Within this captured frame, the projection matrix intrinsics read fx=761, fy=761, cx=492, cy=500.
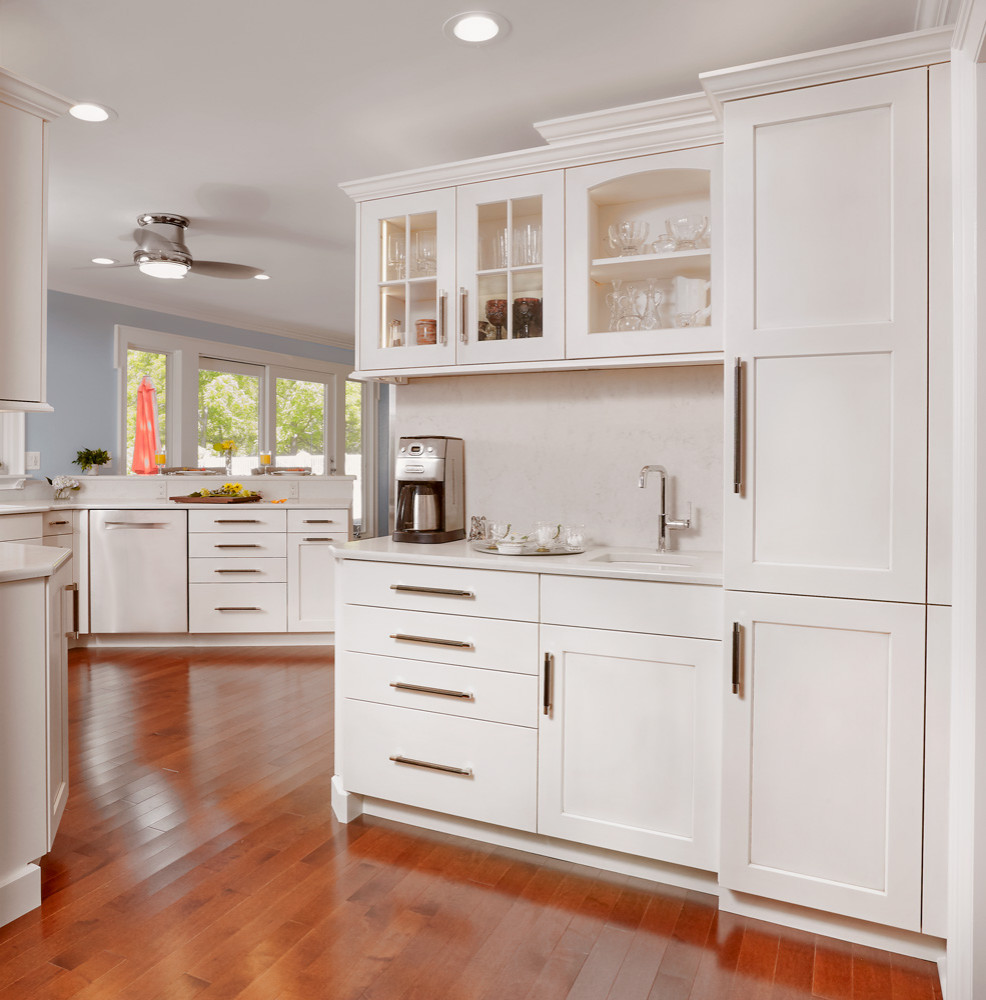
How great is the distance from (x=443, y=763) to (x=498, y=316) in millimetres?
1502

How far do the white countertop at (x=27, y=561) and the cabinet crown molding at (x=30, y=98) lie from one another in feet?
4.11

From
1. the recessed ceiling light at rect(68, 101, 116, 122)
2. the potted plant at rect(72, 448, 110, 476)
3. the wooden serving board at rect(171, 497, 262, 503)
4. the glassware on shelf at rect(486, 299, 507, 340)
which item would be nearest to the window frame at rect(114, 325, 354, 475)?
the potted plant at rect(72, 448, 110, 476)

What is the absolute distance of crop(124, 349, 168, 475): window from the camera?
606cm

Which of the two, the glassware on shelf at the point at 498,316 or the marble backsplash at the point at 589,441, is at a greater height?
the glassware on shelf at the point at 498,316

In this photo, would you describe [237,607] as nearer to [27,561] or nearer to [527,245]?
[27,561]

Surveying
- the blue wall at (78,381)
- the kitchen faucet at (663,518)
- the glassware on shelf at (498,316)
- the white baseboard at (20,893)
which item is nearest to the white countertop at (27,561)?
the white baseboard at (20,893)

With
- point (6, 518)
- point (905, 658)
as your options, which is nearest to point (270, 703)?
point (6, 518)

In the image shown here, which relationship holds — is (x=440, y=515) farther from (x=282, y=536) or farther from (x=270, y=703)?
(x=282, y=536)

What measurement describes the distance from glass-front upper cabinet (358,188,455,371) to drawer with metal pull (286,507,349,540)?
7.21 feet

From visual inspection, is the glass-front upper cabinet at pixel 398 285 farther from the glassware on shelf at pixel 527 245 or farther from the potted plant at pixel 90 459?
the potted plant at pixel 90 459

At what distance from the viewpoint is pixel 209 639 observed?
16.2ft

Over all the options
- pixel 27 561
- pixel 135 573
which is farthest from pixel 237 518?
pixel 27 561

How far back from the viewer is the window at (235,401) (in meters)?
6.25

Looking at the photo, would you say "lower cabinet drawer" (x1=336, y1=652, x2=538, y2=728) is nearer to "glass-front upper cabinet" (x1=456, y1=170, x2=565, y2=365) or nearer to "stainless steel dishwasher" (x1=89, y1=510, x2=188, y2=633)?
"glass-front upper cabinet" (x1=456, y1=170, x2=565, y2=365)
